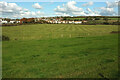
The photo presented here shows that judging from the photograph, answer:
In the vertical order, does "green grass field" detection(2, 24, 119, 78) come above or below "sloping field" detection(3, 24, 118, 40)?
below

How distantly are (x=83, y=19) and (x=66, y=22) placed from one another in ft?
48.3

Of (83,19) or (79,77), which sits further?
(83,19)

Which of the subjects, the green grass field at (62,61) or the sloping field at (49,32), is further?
the sloping field at (49,32)

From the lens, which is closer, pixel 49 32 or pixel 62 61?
pixel 62 61

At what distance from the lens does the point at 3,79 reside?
7.04 m

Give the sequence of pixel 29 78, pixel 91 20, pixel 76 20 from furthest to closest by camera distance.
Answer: pixel 76 20
pixel 91 20
pixel 29 78

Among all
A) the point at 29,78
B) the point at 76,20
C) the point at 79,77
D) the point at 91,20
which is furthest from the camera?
the point at 76,20

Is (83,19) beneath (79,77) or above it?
above

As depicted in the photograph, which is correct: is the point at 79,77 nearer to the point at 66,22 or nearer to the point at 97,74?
the point at 97,74

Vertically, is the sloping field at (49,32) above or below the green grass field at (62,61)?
above

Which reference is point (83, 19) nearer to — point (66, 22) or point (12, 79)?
point (66, 22)

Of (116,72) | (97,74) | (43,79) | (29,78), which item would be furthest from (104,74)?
(29,78)

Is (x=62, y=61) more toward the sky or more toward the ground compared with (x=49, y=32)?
more toward the ground

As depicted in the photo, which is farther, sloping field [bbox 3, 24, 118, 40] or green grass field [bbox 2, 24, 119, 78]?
sloping field [bbox 3, 24, 118, 40]
